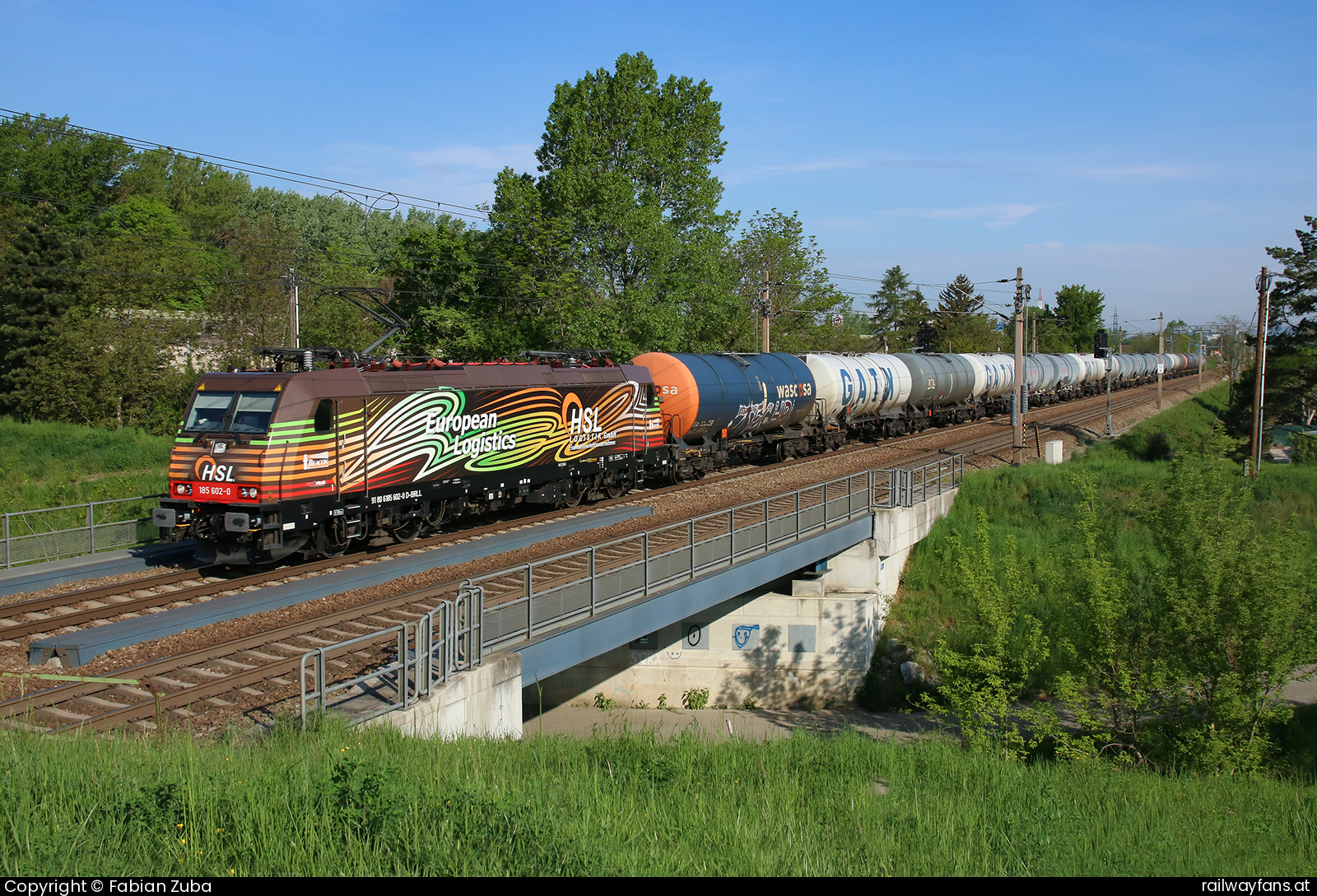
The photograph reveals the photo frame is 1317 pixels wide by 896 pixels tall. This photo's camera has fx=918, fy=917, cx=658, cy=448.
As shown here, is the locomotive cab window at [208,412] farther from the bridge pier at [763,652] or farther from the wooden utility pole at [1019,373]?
the wooden utility pole at [1019,373]

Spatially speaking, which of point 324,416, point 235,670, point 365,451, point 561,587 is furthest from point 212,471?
point 561,587

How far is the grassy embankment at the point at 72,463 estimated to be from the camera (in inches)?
1337

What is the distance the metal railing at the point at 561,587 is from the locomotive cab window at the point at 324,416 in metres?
4.01

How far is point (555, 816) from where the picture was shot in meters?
6.80

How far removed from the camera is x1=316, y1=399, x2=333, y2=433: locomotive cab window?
1563 cm

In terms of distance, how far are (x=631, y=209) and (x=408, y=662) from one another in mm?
31202

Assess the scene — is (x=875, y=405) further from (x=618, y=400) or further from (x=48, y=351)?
(x=48, y=351)

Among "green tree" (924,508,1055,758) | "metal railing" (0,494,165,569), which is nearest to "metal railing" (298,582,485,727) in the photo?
"metal railing" (0,494,165,569)

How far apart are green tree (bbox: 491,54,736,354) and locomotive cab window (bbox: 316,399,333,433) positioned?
22067mm

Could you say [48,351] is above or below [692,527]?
above

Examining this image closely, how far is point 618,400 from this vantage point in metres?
23.8

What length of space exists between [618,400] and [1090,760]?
13546 millimetres

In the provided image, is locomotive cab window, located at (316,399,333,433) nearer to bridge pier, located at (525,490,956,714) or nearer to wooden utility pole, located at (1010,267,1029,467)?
bridge pier, located at (525,490,956,714)

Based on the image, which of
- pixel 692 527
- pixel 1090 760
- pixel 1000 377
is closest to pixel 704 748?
pixel 692 527
